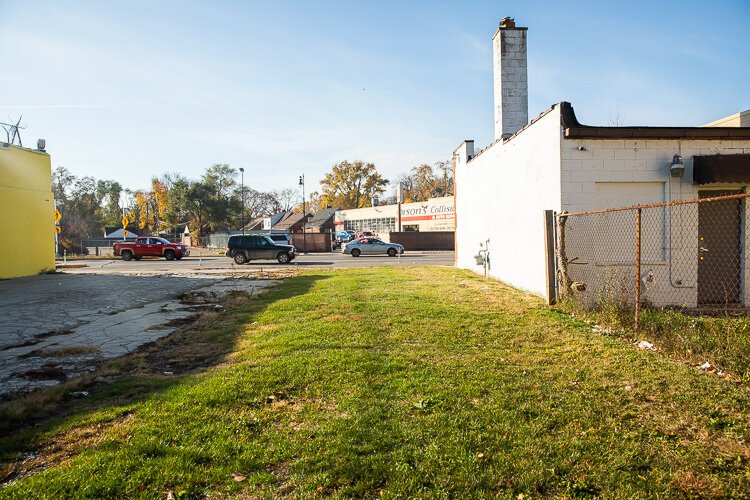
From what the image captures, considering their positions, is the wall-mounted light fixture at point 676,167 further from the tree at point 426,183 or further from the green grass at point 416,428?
the tree at point 426,183

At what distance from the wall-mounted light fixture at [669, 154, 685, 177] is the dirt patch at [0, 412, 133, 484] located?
9834 millimetres

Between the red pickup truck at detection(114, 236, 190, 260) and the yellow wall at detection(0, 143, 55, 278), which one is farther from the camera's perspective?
the red pickup truck at detection(114, 236, 190, 260)

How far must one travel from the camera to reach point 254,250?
2697 cm

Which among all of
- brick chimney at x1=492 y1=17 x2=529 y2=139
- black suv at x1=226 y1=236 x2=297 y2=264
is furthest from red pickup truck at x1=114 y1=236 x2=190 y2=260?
brick chimney at x1=492 y1=17 x2=529 y2=139

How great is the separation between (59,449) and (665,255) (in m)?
10.1

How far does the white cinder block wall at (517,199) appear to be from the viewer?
9586 millimetres

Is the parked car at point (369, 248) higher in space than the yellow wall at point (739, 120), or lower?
lower


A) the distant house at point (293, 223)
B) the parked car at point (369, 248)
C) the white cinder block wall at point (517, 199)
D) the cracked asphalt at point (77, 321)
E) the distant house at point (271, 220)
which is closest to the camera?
the cracked asphalt at point (77, 321)

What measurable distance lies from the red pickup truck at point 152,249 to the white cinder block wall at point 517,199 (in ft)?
80.5

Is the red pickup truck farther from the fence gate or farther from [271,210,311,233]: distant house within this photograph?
[271,210,311,233]: distant house

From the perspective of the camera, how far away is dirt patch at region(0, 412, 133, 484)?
3162 millimetres

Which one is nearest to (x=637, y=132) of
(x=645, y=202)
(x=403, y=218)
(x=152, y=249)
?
(x=645, y=202)

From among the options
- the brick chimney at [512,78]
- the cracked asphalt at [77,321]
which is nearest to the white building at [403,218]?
the brick chimney at [512,78]

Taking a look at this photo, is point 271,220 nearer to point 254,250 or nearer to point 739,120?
point 254,250
